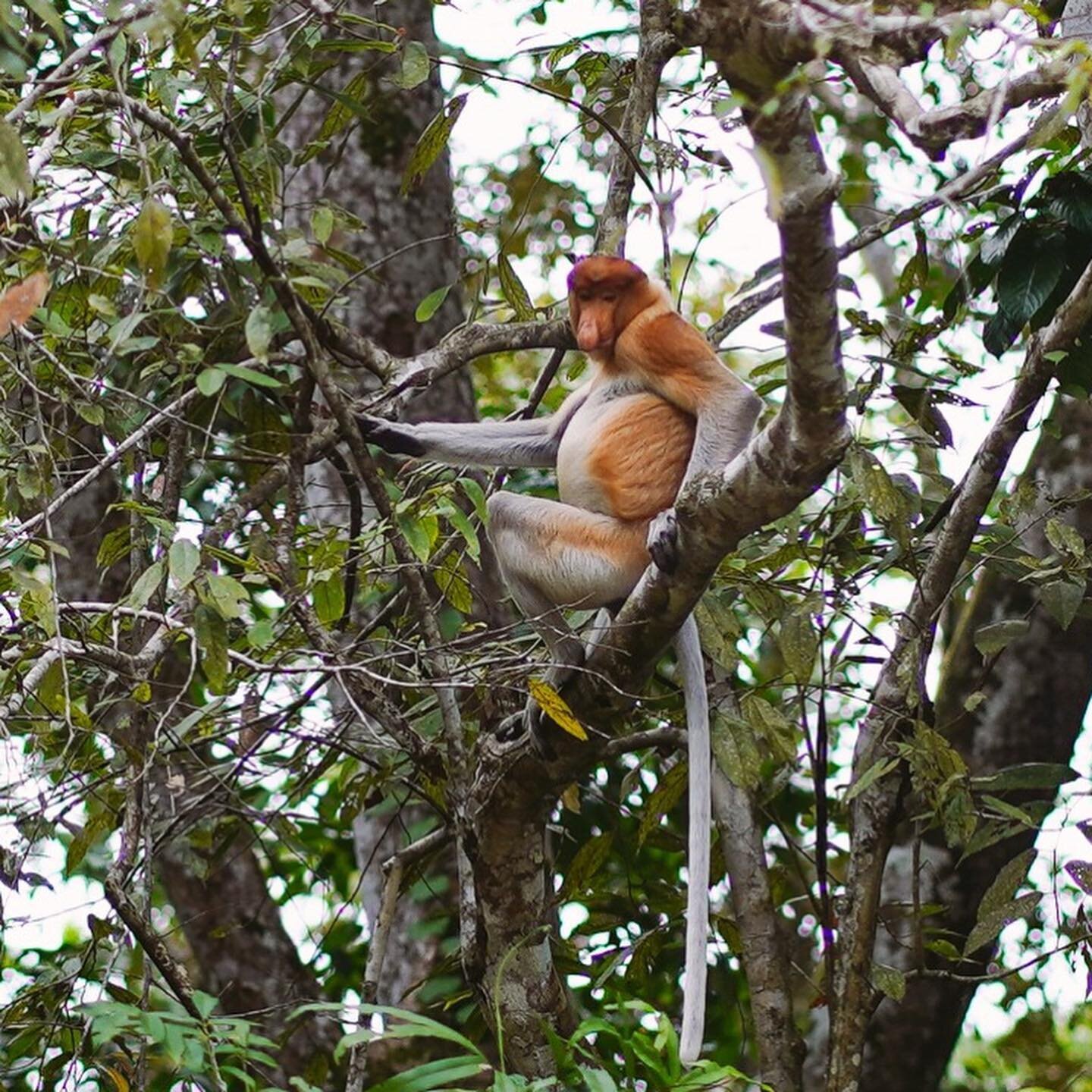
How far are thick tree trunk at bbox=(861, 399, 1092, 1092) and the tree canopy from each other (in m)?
0.01

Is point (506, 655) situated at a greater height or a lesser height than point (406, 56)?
lesser

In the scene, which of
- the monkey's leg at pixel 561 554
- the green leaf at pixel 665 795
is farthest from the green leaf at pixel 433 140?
the green leaf at pixel 665 795

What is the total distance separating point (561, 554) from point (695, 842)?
797 millimetres

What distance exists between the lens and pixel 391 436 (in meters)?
3.39

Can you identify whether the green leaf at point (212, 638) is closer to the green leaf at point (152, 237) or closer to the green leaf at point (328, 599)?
the green leaf at point (328, 599)

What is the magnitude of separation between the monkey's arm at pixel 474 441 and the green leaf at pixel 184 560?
0.89 meters

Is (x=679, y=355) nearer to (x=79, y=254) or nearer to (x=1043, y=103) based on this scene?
(x=1043, y=103)

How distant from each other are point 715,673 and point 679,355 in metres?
0.77

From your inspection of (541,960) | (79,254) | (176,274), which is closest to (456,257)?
(176,274)

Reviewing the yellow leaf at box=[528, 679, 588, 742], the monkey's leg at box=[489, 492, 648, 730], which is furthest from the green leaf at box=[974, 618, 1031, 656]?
the yellow leaf at box=[528, 679, 588, 742]

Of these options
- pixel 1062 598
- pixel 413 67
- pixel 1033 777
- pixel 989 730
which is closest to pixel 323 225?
pixel 413 67

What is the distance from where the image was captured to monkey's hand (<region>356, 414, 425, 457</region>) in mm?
3291

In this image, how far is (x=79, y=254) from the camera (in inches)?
128

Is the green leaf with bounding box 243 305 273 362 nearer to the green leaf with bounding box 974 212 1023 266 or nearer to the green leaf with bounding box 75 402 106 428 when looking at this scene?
the green leaf with bounding box 75 402 106 428
